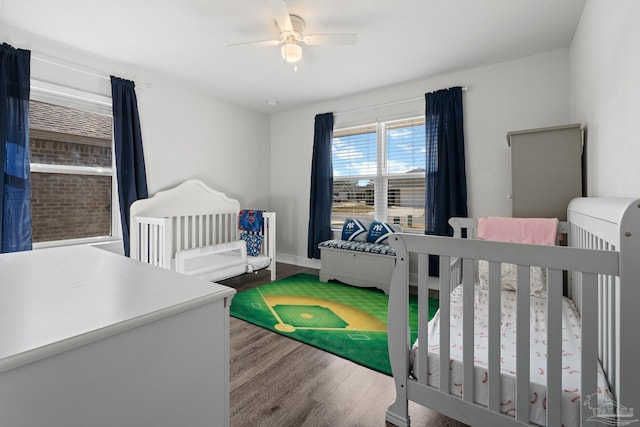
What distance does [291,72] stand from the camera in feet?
10.3

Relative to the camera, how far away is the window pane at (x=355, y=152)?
383 centimetres

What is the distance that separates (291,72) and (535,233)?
2.66 meters

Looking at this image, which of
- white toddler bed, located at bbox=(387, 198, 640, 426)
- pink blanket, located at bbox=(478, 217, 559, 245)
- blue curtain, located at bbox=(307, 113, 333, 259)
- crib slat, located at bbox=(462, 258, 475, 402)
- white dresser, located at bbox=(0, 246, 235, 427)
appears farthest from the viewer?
blue curtain, located at bbox=(307, 113, 333, 259)

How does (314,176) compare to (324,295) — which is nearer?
(324,295)

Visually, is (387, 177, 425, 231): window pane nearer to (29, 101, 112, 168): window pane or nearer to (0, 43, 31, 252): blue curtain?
(29, 101, 112, 168): window pane

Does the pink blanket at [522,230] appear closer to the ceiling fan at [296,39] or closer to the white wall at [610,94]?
the white wall at [610,94]

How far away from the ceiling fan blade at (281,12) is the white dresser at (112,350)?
1.68 meters

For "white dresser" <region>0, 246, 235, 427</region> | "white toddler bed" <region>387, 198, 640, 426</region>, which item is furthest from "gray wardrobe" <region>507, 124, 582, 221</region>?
"white dresser" <region>0, 246, 235, 427</region>

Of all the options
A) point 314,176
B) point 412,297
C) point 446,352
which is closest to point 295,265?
point 314,176

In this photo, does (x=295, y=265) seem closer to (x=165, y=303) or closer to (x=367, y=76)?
(x=367, y=76)

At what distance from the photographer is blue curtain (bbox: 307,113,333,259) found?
4.03 m

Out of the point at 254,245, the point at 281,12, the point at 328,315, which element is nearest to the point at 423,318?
the point at 328,315

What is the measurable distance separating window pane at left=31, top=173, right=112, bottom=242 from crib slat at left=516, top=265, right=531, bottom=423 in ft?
11.4

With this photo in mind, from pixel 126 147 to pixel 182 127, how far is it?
2.35ft
